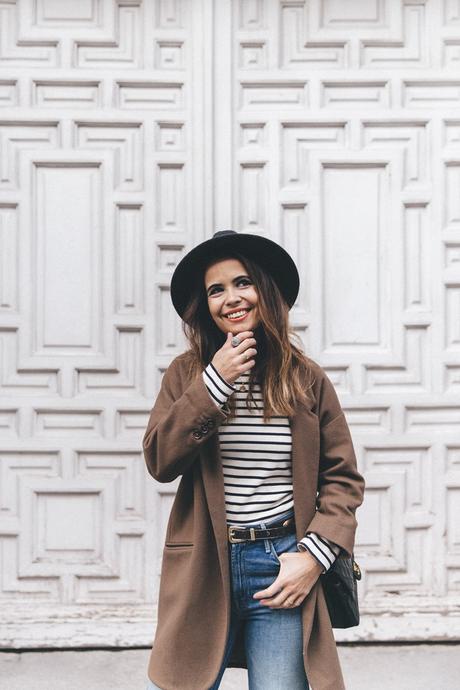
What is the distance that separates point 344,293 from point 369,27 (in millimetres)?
1343

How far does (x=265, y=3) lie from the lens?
3.73 meters

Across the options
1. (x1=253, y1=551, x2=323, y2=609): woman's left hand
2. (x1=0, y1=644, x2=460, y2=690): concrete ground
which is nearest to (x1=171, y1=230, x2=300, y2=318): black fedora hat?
(x1=253, y1=551, x2=323, y2=609): woman's left hand

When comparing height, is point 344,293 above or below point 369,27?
below

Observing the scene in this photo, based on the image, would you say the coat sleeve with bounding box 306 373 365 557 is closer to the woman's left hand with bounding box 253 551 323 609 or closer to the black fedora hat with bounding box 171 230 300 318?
the woman's left hand with bounding box 253 551 323 609

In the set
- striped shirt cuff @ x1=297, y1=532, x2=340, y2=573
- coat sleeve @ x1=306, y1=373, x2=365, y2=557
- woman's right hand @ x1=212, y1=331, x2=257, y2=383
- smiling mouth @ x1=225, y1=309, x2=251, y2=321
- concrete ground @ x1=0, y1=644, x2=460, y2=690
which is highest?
smiling mouth @ x1=225, y1=309, x2=251, y2=321

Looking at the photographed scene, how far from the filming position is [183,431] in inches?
72.8

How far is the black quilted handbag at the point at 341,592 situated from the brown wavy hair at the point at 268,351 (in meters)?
0.43

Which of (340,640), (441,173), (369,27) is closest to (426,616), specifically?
(340,640)

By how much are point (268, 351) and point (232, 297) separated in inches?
7.4

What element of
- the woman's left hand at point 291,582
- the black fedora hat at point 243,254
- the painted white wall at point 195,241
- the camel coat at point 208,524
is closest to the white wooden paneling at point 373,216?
the painted white wall at point 195,241

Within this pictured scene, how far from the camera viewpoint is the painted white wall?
12.0 ft

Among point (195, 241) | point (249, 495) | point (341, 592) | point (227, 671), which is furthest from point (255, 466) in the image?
point (195, 241)

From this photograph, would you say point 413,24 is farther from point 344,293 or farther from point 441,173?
point 344,293

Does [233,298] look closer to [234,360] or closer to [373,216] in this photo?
[234,360]
